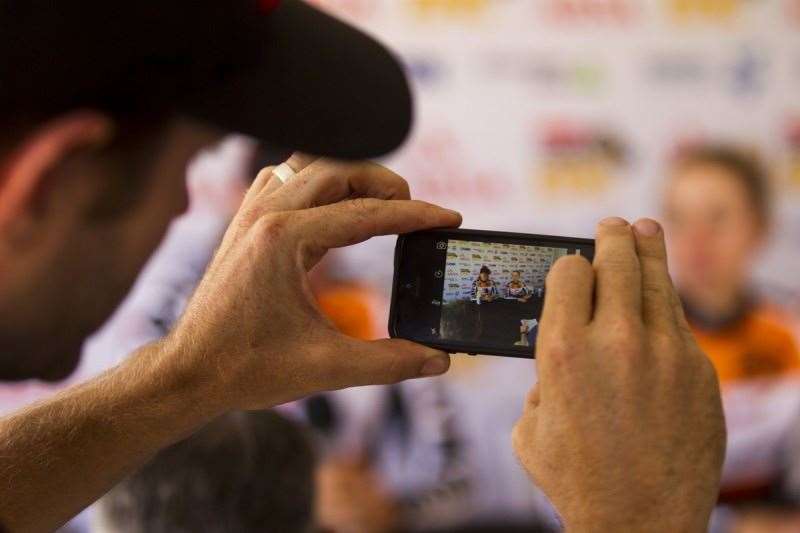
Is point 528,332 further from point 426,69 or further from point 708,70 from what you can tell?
point 708,70

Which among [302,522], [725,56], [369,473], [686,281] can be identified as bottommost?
[302,522]

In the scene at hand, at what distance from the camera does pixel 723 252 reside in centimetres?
182

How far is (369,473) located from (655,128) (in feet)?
3.15

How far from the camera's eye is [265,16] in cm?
50

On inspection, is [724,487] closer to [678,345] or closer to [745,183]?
[745,183]

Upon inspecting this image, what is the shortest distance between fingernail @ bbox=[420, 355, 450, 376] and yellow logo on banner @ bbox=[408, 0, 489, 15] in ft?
4.06

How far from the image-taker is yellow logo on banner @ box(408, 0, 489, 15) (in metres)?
1.79

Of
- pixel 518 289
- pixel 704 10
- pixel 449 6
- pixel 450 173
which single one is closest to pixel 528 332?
pixel 518 289

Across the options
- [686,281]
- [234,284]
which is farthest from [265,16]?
[686,281]

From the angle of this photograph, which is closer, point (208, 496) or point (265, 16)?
point (265, 16)

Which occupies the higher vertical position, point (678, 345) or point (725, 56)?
point (725, 56)

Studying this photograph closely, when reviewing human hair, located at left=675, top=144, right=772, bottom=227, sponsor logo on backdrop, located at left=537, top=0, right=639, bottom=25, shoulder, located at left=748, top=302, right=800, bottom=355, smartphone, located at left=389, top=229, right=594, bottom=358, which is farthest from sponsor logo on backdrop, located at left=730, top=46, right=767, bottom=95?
smartphone, located at left=389, top=229, right=594, bottom=358

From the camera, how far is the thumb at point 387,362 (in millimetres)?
684

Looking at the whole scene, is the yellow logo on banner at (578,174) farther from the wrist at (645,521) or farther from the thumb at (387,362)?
the wrist at (645,521)
